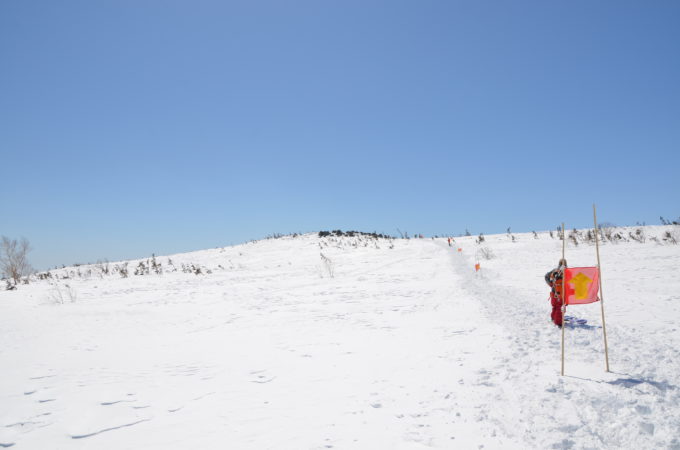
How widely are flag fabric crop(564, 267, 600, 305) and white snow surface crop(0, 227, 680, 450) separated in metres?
0.78

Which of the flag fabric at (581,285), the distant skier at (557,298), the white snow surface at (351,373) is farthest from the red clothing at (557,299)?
the flag fabric at (581,285)

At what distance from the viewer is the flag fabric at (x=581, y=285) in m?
4.60

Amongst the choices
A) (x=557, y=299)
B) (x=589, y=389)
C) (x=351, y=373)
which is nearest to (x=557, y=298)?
(x=557, y=299)

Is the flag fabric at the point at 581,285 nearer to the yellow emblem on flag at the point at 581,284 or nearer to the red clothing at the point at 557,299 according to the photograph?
the yellow emblem on flag at the point at 581,284

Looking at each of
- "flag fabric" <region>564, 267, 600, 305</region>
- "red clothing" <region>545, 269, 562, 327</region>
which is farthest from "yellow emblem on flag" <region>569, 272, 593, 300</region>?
"red clothing" <region>545, 269, 562, 327</region>

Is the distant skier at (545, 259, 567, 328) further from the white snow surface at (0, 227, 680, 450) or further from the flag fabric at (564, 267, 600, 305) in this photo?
the flag fabric at (564, 267, 600, 305)

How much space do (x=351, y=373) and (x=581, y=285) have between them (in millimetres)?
3496

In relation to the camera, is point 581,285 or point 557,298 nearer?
point 581,285

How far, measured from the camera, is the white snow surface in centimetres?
300

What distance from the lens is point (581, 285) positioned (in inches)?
185

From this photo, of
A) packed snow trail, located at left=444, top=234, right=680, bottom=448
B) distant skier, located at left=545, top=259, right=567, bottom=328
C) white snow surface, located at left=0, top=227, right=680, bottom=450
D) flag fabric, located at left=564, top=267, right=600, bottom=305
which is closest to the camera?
packed snow trail, located at left=444, top=234, right=680, bottom=448

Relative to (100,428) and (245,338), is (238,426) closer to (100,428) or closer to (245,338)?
(100,428)

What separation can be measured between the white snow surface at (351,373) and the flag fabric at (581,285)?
2.56ft

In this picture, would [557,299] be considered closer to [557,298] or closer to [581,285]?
[557,298]
